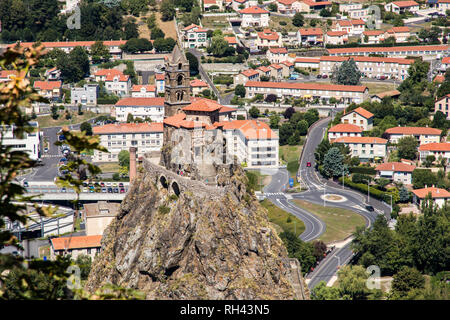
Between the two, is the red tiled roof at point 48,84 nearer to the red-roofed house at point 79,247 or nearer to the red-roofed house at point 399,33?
the red-roofed house at point 79,247

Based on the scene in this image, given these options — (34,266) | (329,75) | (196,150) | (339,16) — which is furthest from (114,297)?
(339,16)

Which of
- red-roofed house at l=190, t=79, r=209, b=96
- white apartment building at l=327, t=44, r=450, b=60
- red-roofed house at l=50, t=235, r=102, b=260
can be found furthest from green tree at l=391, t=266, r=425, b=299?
white apartment building at l=327, t=44, r=450, b=60

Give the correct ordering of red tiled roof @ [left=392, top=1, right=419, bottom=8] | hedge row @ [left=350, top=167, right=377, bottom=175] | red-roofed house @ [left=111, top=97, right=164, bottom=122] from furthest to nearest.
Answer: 1. red tiled roof @ [left=392, top=1, right=419, bottom=8]
2. red-roofed house @ [left=111, top=97, right=164, bottom=122]
3. hedge row @ [left=350, top=167, right=377, bottom=175]

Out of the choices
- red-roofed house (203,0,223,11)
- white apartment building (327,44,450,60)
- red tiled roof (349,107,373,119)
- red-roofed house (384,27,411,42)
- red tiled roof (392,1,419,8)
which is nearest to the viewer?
red tiled roof (349,107,373,119)

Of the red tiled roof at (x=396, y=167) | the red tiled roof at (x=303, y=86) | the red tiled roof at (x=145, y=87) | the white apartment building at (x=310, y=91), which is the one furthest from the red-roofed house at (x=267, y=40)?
the red tiled roof at (x=396, y=167)

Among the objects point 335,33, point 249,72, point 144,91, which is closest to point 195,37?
point 249,72

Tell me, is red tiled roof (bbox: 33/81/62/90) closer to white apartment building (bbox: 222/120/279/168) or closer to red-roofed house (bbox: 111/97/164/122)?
red-roofed house (bbox: 111/97/164/122)

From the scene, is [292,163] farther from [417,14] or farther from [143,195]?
[417,14]
